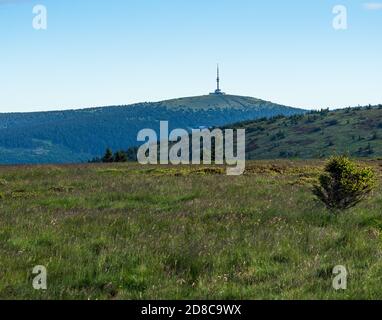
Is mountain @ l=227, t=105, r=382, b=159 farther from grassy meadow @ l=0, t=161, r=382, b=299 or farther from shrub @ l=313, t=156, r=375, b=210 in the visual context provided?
grassy meadow @ l=0, t=161, r=382, b=299

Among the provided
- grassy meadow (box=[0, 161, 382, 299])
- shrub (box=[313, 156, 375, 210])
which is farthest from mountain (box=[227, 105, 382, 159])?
grassy meadow (box=[0, 161, 382, 299])

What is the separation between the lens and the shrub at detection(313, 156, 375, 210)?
1430 centimetres

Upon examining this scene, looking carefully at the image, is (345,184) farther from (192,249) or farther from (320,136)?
(320,136)

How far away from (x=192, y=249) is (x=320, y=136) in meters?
116

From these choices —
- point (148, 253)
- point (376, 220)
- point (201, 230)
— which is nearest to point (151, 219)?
point (201, 230)

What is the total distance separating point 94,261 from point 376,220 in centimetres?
769

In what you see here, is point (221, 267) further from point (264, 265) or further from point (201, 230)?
point (201, 230)

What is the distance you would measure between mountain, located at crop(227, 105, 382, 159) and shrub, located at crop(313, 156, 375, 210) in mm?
78507

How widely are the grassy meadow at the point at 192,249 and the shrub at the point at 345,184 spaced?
15.0 inches
